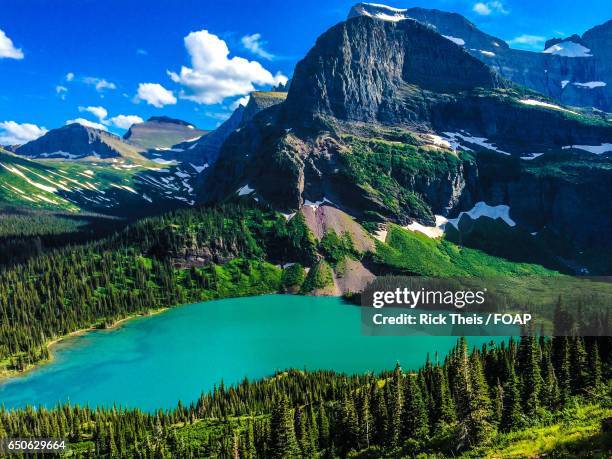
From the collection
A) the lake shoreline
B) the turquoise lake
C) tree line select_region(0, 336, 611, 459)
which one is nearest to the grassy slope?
tree line select_region(0, 336, 611, 459)

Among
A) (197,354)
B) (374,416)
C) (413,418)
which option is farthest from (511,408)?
(197,354)

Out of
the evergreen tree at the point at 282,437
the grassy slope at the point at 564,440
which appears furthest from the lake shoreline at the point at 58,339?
the grassy slope at the point at 564,440

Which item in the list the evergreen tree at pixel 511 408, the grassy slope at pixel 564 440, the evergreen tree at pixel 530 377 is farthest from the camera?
the evergreen tree at pixel 530 377

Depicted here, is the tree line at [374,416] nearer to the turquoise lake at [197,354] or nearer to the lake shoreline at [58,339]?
the turquoise lake at [197,354]

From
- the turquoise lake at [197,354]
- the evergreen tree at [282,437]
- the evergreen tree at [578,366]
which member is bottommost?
the turquoise lake at [197,354]

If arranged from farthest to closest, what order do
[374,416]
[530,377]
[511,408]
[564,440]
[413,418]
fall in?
1. [374,416]
2. [530,377]
3. [413,418]
4. [511,408]
5. [564,440]

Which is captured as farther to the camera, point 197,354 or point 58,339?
point 58,339

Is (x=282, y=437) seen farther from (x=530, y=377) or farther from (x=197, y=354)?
(x=197, y=354)

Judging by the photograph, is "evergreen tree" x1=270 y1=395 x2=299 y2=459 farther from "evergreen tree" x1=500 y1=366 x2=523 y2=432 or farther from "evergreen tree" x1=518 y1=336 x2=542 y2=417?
"evergreen tree" x1=518 y1=336 x2=542 y2=417

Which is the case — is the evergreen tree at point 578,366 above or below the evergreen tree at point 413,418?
above

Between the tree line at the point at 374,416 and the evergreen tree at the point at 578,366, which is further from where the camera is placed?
the evergreen tree at the point at 578,366
